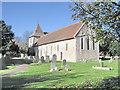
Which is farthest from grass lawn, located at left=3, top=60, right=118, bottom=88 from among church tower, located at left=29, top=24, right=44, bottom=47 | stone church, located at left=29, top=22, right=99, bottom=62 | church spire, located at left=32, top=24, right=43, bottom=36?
church spire, located at left=32, top=24, right=43, bottom=36

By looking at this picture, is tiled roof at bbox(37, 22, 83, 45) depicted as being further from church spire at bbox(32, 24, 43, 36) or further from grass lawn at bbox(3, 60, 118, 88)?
church spire at bbox(32, 24, 43, 36)

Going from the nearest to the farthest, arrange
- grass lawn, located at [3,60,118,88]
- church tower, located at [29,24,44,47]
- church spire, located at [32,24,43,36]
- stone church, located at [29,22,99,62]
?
grass lawn, located at [3,60,118,88]
stone church, located at [29,22,99,62]
church tower, located at [29,24,44,47]
church spire, located at [32,24,43,36]

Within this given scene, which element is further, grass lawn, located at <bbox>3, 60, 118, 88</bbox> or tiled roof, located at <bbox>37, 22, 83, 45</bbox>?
tiled roof, located at <bbox>37, 22, 83, 45</bbox>

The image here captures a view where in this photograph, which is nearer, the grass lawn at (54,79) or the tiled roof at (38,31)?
the grass lawn at (54,79)

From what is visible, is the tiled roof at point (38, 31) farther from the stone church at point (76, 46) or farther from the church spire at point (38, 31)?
the stone church at point (76, 46)

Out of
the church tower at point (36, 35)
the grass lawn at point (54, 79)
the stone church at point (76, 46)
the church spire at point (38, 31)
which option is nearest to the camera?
the grass lawn at point (54, 79)

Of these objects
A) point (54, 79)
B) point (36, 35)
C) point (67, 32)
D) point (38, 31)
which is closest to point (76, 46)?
point (67, 32)

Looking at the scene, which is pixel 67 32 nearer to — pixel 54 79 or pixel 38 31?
pixel 54 79

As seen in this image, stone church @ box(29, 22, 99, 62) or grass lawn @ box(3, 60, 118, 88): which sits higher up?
stone church @ box(29, 22, 99, 62)

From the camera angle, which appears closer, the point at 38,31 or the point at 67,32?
the point at 67,32

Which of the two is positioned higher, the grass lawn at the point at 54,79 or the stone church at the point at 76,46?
the stone church at the point at 76,46

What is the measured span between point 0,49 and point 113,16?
34300 millimetres

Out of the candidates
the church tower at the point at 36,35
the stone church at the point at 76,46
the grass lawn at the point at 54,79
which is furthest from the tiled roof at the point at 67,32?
the church tower at the point at 36,35

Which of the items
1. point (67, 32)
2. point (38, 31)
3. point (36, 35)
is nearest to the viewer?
point (67, 32)
